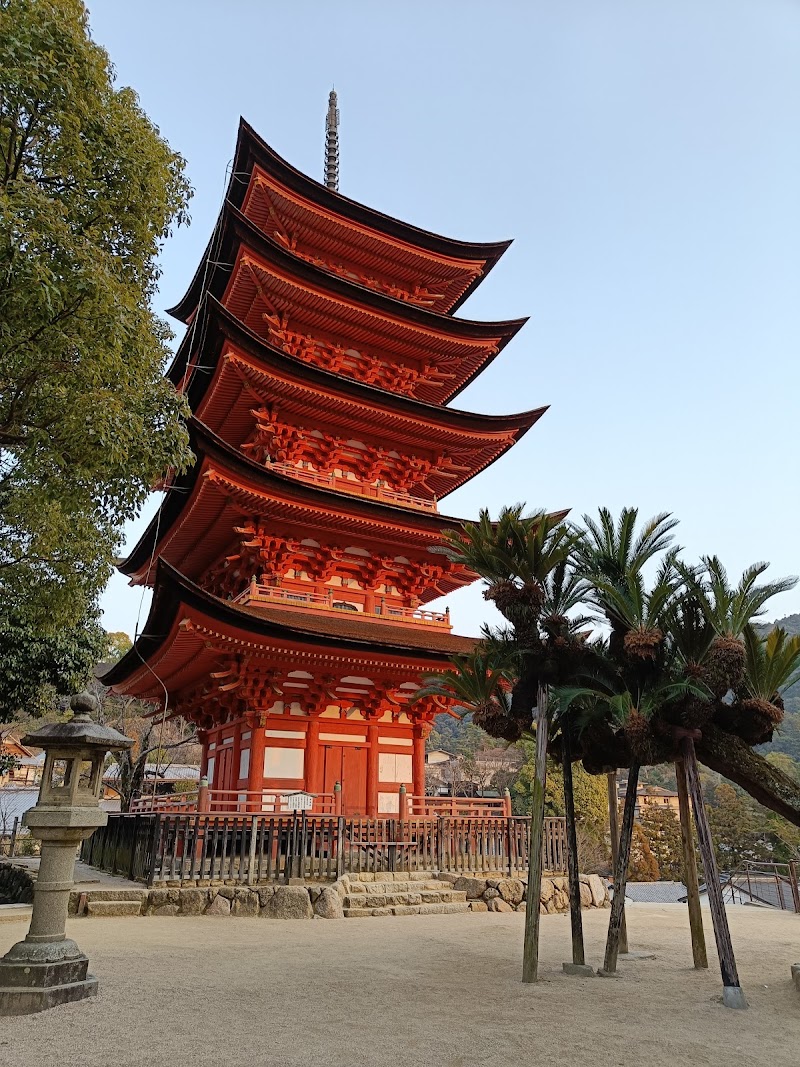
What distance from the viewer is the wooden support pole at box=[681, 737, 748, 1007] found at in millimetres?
6637

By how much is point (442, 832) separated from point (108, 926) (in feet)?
22.3

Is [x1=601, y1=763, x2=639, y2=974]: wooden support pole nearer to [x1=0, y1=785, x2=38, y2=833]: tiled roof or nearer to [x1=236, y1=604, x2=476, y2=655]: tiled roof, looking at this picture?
[x1=236, y1=604, x2=476, y2=655]: tiled roof

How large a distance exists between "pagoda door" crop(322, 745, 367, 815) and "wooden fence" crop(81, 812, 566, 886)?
1847mm

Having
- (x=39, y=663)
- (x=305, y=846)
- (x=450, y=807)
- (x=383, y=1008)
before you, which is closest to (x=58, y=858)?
(x=383, y=1008)

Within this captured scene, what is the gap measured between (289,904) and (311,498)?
27.6ft

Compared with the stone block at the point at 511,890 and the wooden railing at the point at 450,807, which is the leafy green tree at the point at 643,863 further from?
the stone block at the point at 511,890

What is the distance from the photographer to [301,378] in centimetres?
1769

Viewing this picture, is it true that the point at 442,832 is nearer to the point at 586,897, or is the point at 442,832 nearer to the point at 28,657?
the point at 586,897

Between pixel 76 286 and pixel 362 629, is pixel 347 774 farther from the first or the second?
pixel 76 286

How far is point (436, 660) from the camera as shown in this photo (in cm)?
1602

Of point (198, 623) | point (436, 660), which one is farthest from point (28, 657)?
point (436, 660)

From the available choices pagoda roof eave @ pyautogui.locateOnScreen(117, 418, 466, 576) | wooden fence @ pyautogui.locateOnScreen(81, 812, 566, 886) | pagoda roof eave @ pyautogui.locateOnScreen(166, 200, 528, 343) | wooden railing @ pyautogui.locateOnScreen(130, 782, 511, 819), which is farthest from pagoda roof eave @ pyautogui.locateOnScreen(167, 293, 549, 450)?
wooden fence @ pyautogui.locateOnScreen(81, 812, 566, 886)

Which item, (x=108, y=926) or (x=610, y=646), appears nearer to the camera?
(x=610, y=646)

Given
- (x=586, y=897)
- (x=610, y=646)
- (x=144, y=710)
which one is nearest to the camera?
(x=610, y=646)
